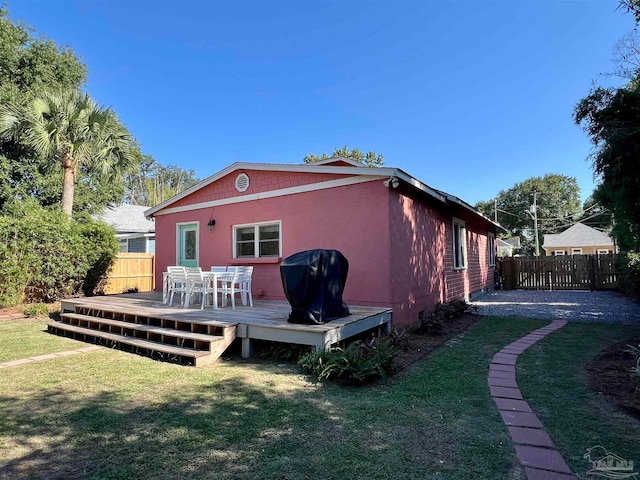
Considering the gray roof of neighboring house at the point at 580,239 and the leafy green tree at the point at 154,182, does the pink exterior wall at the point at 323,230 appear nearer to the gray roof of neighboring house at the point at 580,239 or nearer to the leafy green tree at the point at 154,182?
the leafy green tree at the point at 154,182

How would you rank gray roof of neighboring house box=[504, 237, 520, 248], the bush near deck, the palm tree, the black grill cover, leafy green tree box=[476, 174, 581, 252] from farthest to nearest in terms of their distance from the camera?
gray roof of neighboring house box=[504, 237, 520, 248] → leafy green tree box=[476, 174, 581, 252] → the palm tree → the bush near deck → the black grill cover

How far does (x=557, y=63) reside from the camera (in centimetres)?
901

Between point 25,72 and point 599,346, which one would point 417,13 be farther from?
point 25,72

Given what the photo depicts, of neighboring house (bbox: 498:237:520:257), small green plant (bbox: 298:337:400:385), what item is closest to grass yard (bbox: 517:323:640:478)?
small green plant (bbox: 298:337:400:385)

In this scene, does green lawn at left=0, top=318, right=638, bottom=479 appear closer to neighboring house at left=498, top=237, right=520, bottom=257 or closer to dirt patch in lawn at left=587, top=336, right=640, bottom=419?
dirt patch in lawn at left=587, top=336, right=640, bottom=419

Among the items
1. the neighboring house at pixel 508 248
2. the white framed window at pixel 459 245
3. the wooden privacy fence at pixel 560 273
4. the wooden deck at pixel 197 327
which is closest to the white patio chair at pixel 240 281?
the wooden deck at pixel 197 327

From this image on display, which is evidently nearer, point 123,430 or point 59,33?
point 123,430

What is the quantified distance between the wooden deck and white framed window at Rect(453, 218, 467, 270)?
5.14m

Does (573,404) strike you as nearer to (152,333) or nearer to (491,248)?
(152,333)

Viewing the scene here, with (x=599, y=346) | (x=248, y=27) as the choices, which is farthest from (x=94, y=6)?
(x=599, y=346)

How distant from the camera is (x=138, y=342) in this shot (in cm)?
553

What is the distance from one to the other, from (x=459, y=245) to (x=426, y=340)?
5.57m

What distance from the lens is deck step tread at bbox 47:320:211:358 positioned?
15.9 feet

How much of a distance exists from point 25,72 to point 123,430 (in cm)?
1861
